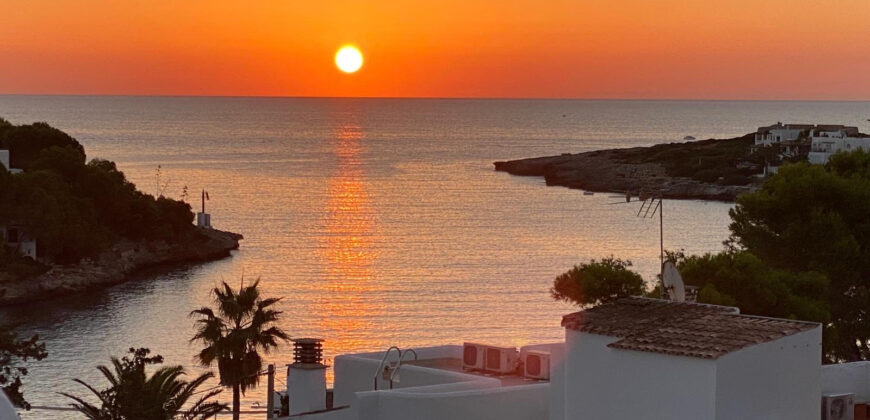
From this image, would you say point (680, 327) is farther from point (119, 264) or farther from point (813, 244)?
point (119, 264)

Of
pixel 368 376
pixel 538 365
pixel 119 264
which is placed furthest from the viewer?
pixel 119 264

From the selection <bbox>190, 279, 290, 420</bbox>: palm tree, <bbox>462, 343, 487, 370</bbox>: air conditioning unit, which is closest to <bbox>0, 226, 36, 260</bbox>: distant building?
<bbox>190, 279, 290, 420</bbox>: palm tree

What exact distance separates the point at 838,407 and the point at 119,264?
213 ft

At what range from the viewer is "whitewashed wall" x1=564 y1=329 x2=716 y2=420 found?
507 inches

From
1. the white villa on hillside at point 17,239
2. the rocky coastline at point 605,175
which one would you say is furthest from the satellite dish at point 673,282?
the rocky coastline at point 605,175

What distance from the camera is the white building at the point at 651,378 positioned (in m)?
13.0

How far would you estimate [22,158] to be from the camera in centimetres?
8106

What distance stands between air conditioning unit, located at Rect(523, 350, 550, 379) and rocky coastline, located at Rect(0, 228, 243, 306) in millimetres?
49341

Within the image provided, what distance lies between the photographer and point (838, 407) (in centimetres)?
1552

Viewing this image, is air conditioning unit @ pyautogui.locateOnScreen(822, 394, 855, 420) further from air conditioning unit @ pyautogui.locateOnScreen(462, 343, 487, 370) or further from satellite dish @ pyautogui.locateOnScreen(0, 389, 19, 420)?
satellite dish @ pyautogui.locateOnScreen(0, 389, 19, 420)

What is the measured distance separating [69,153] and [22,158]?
4954 millimetres

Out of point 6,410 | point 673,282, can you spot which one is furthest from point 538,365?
point 6,410

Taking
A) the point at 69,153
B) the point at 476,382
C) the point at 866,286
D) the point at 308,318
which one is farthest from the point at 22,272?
the point at 476,382

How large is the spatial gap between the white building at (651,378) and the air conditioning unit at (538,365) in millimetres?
427
